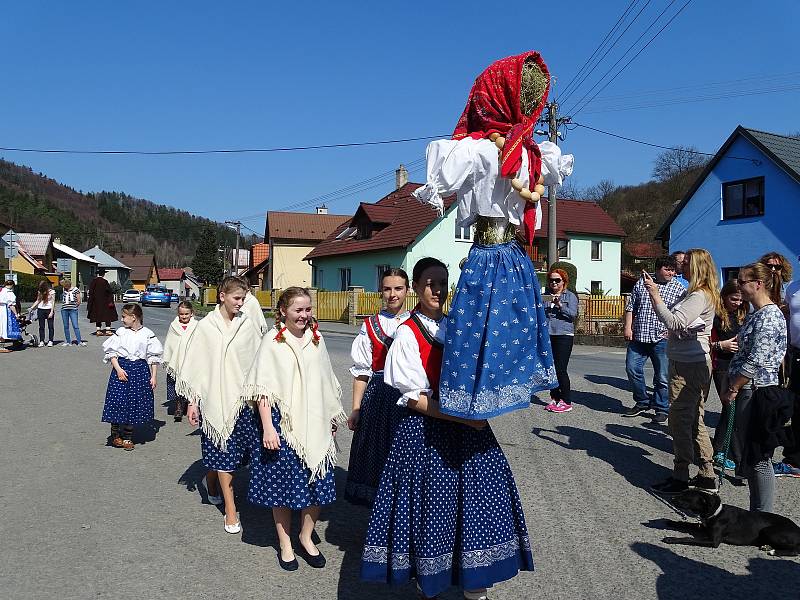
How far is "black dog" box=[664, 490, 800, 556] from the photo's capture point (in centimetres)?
427

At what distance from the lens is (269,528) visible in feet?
15.8

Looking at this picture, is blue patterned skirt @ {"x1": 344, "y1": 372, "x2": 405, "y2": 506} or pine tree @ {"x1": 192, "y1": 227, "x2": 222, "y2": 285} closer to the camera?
blue patterned skirt @ {"x1": 344, "y1": 372, "x2": 405, "y2": 506}

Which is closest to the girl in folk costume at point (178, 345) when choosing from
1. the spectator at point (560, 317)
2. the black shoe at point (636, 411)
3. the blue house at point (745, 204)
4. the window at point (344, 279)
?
the spectator at point (560, 317)

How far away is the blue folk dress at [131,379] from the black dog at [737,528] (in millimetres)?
5252

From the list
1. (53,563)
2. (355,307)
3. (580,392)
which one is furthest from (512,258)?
(355,307)

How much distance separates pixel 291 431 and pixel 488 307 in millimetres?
1751

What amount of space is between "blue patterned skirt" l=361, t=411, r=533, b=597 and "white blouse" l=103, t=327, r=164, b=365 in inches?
187

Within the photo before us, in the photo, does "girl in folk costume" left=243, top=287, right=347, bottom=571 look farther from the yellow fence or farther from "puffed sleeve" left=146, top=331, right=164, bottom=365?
the yellow fence

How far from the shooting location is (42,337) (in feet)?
58.2

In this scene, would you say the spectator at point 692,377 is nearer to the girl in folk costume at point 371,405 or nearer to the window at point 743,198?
the girl in folk costume at point 371,405

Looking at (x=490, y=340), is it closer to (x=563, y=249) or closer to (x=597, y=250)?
(x=563, y=249)

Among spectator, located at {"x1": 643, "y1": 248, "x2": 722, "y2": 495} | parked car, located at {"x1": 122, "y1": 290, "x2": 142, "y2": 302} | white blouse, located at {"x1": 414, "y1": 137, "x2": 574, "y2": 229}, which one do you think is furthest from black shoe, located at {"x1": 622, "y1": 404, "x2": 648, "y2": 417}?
parked car, located at {"x1": 122, "y1": 290, "x2": 142, "y2": 302}

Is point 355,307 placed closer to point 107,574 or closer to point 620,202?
point 107,574

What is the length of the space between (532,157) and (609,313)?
20.8 meters
